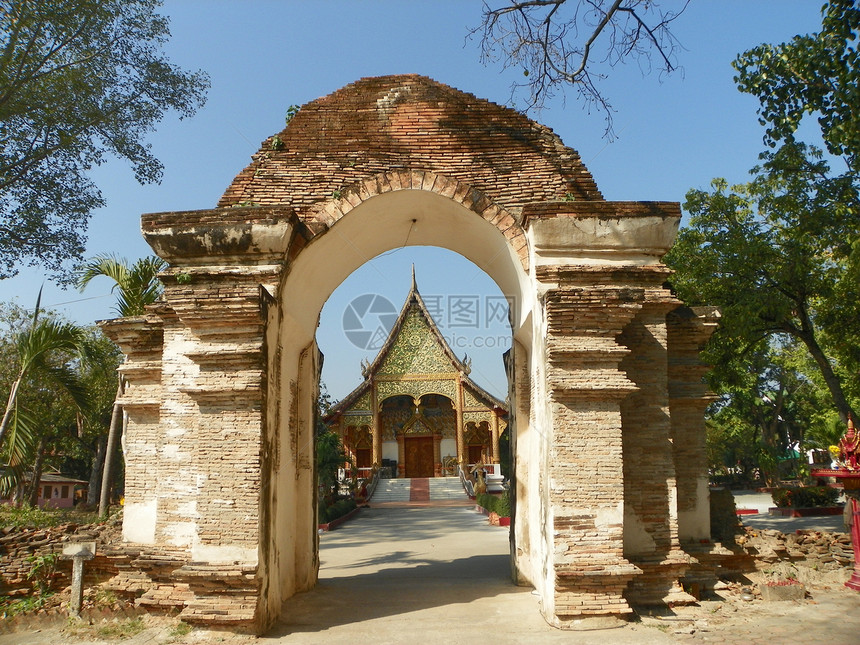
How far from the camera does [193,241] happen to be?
23.2 feet

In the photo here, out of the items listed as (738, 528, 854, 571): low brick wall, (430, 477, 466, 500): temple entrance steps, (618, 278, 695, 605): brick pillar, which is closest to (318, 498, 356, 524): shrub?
(430, 477, 466, 500): temple entrance steps

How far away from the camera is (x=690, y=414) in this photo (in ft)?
25.4

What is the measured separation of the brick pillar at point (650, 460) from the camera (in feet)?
21.7

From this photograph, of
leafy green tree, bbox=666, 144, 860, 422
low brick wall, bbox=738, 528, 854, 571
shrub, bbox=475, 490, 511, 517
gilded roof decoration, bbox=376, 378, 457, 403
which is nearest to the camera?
low brick wall, bbox=738, 528, 854, 571

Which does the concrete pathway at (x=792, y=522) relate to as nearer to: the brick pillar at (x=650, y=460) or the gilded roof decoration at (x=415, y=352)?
the brick pillar at (x=650, y=460)

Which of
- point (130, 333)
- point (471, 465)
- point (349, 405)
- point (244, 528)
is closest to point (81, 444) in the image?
point (349, 405)

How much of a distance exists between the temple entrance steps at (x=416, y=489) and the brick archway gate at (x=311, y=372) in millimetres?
18656

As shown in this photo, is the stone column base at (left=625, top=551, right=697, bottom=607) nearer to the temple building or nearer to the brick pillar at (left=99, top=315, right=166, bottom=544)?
the brick pillar at (left=99, top=315, right=166, bottom=544)

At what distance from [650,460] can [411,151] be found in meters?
4.14

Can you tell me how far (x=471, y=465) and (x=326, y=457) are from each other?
881cm

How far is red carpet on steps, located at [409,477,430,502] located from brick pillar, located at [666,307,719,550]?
19.9 meters

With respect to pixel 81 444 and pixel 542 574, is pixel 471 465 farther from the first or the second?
pixel 542 574

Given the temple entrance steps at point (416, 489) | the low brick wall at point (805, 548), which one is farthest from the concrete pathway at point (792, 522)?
the temple entrance steps at point (416, 489)

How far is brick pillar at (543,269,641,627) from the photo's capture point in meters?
6.13
